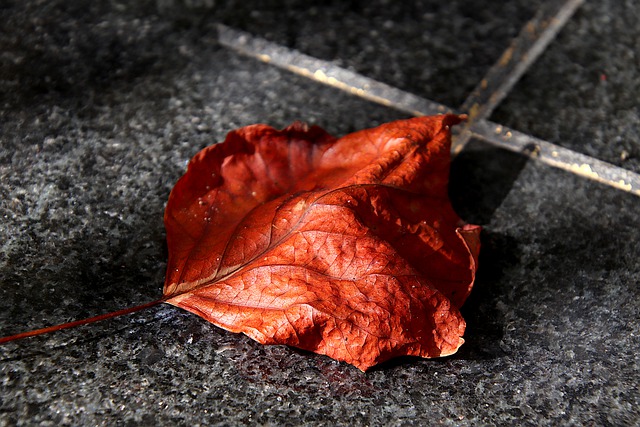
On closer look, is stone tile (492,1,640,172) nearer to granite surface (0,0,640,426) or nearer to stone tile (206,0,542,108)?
granite surface (0,0,640,426)

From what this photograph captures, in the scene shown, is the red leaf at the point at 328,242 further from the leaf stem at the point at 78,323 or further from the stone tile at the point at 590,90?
the stone tile at the point at 590,90

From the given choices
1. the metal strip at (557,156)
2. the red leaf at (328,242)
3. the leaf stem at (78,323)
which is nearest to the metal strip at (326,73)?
the metal strip at (557,156)

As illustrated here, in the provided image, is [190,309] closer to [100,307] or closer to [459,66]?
[100,307]

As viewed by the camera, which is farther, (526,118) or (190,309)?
(526,118)

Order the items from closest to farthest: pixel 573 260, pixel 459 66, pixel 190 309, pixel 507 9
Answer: pixel 190 309 → pixel 573 260 → pixel 459 66 → pixel 507 9

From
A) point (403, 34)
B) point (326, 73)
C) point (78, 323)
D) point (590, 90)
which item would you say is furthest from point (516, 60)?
point (78, 323)

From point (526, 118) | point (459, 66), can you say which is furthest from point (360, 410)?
point (459, 66)

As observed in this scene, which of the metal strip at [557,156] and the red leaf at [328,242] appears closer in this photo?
the red leaf at [328,242]
